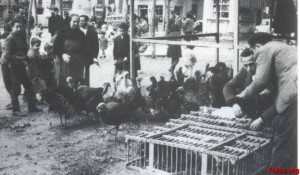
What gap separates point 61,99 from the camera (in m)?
8.77

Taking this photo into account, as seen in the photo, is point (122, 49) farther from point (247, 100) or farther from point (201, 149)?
point (201, 149)

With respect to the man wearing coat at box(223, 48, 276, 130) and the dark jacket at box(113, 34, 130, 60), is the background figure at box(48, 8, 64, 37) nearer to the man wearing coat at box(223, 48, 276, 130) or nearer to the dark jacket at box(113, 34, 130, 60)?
the dark jacket at box(113, 34, 130, 60)

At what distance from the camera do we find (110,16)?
3856 cm

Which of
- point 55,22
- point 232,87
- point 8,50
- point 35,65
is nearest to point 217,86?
point 232,87

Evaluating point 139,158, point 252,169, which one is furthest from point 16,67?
point 252,169

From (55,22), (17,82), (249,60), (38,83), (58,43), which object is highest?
(55,22)

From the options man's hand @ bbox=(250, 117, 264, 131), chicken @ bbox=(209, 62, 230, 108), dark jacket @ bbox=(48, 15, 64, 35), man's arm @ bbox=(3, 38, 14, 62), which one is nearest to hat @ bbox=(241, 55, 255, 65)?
man's hand @ bbox=(250, 117, 264, 131)

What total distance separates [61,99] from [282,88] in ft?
15.8

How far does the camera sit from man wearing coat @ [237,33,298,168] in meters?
5.11

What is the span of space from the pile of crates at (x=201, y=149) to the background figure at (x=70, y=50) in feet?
13.8

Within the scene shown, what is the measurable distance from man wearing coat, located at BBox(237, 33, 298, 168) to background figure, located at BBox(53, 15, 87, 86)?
19.1 ft

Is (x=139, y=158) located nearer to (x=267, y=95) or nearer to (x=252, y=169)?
(x=252, y=169)

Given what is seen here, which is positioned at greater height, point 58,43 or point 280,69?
point 58,43

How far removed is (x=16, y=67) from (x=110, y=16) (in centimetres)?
2948
